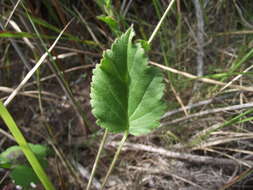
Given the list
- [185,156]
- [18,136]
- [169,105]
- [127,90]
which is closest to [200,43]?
[169,105]

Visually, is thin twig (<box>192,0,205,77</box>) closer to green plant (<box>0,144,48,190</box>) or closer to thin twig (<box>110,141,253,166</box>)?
thin twig (<box>110,141,253,166</box>)

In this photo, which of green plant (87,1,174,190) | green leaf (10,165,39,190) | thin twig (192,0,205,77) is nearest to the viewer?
green plant (87,1,174,190)

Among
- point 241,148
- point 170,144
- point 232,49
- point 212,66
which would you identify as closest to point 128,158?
point 170,144

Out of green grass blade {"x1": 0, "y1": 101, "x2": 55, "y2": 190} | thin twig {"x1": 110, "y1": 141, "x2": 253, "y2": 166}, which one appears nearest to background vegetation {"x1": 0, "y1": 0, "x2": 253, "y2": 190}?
thin twig {"x1": 110, "y1": 141, "x2": 253, "y2": 166}

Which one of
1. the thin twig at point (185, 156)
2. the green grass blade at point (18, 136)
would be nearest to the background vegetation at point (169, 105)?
the thin twig at point (185, 156)

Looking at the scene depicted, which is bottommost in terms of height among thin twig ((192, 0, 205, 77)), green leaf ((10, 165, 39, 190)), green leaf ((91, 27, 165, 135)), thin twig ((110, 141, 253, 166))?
thin twig ((110, 141, 253, 166))

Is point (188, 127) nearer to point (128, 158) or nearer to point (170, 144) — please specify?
point (170, 144)
